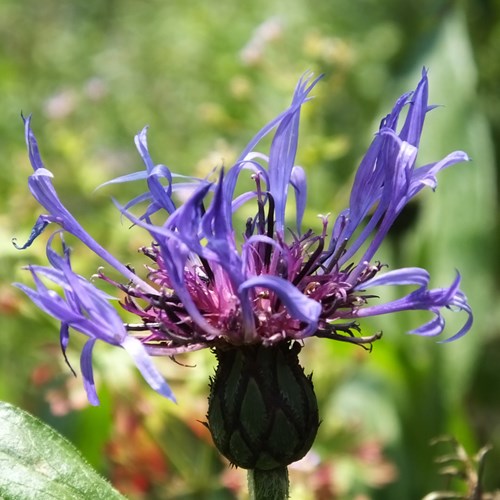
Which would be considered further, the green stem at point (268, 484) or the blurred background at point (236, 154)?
the blurred background at point (236, 154)

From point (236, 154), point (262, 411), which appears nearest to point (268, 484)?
point (262, 411)

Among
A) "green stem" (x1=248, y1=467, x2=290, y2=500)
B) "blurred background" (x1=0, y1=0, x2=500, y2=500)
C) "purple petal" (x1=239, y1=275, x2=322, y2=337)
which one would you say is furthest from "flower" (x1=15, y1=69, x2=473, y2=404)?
"blurred background" (x1=0, y1=0, x2=500, y2=500)

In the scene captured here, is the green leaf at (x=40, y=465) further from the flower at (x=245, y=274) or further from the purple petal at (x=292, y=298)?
the purple petal at (x=292, y=298)

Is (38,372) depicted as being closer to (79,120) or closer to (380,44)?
(79,120)

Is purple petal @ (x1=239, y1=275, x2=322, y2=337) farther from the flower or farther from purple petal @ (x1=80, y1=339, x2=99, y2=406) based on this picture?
purple petal @ (x1=80, y1=339, x2=99, y2=406)

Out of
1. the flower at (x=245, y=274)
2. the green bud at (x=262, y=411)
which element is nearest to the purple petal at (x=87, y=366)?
the flower at (x=245, y=274)

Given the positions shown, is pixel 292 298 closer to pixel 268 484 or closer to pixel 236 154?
pixel 268 484
